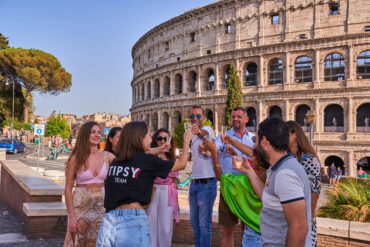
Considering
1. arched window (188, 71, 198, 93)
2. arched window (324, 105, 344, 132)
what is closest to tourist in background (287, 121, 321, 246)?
arched window (324, 105, 344, 132)

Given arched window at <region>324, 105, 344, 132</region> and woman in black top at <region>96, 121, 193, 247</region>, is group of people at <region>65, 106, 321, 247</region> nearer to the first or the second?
woman in black top at <region>96, 121, 193, 247</region>

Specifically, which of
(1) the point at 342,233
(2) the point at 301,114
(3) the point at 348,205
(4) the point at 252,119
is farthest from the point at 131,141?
(4) the point at 252,119

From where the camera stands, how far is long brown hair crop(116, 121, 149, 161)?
9.18 ft

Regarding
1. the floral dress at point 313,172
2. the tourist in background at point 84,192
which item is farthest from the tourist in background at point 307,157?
the tourist in background at point 84,192

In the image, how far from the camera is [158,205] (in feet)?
13.0

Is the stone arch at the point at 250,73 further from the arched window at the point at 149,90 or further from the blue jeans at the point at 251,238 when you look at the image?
the blue jeans at the point at 251,238

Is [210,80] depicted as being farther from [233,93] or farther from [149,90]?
[149,90]

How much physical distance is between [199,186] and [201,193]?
0.33 ft

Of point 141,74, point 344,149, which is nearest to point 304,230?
point 344,149

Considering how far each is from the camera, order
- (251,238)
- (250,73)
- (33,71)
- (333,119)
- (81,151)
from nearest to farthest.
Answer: (251,238) < (81,151) < (333,119) < (250,73) < (33,71)

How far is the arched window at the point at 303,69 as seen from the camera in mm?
28391

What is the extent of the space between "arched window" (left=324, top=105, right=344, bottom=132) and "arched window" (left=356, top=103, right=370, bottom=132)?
1.24 m

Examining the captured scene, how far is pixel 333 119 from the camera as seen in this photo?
27.4 m

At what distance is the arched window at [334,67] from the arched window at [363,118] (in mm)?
2937
